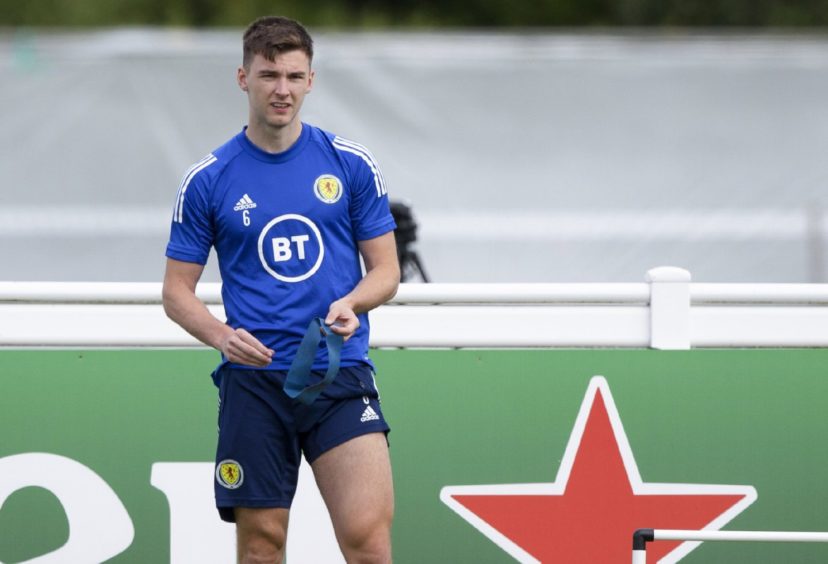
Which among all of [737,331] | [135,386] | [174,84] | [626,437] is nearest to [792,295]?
[737,331]

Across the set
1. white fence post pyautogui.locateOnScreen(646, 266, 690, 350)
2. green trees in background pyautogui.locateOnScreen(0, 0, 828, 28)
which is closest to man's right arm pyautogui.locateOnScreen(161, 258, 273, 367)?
white fence post pyautogui.locateOnScreen(646, 266, 690, 350)

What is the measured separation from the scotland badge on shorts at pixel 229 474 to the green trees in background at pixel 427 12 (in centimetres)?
1581

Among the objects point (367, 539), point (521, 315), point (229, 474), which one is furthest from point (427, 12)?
point (367, 539)

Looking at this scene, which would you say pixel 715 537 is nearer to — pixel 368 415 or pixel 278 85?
pixel 368 415

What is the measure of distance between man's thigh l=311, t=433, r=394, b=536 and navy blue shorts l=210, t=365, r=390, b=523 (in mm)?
29

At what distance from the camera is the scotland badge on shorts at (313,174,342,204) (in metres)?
3.55

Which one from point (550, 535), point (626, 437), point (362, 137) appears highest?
point (362, 137)

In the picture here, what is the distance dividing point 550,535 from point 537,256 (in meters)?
3.97

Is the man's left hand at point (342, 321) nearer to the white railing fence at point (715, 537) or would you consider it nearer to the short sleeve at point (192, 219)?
the short sleeve at point (192, 219)

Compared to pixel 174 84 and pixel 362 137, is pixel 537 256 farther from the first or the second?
pixel 174 84

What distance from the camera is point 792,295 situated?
430 centimetres

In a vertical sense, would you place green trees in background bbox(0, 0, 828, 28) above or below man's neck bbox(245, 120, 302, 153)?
above

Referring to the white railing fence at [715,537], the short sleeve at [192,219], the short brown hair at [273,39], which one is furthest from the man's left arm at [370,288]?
the white railing fence at [715,537]

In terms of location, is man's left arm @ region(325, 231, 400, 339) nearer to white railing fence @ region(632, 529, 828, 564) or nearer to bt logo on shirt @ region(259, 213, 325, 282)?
bt logo on shirt @ region(259, 213, 325, 282)
